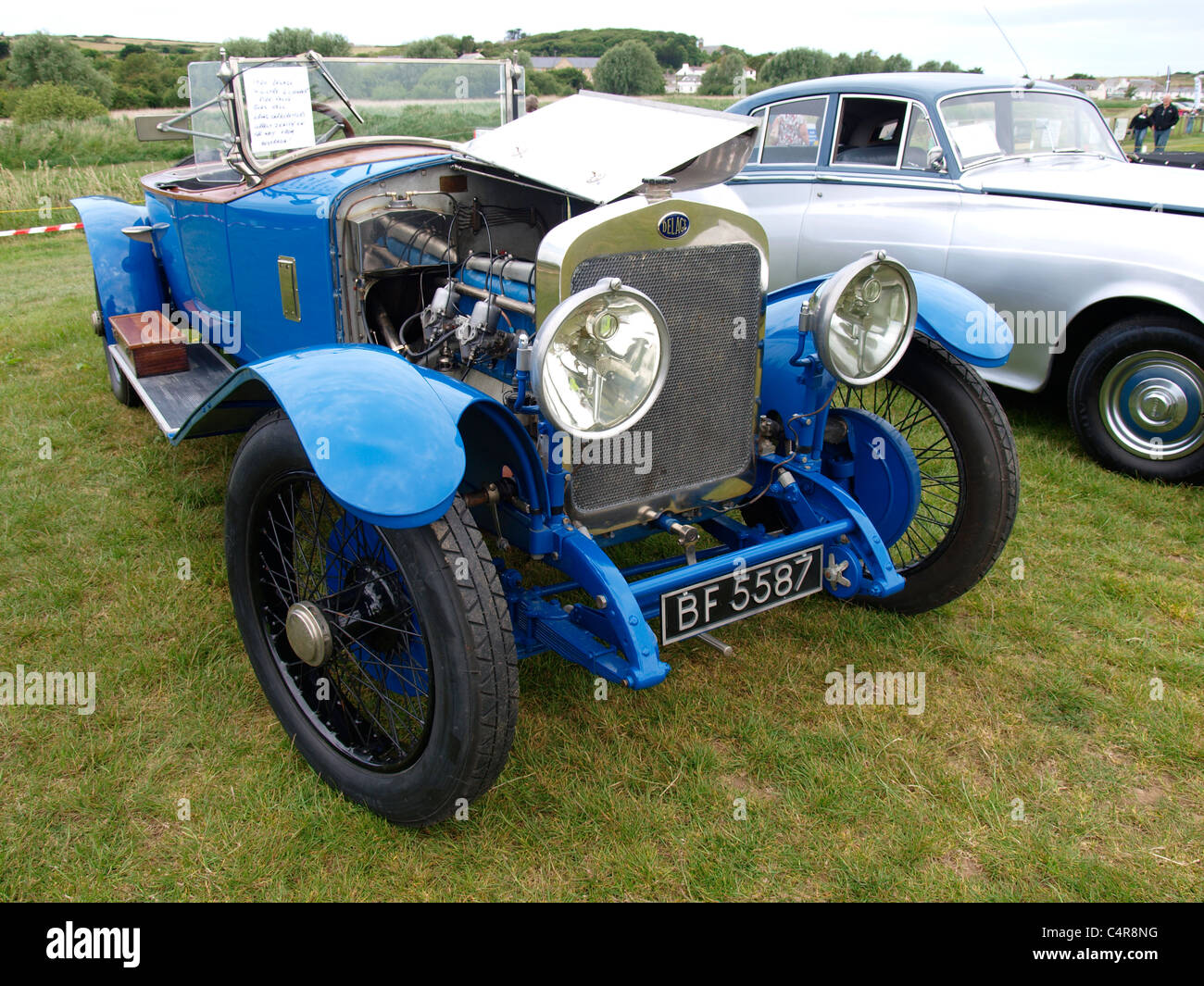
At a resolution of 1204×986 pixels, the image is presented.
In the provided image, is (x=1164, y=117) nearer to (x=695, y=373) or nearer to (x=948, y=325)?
(x=948, y=325)

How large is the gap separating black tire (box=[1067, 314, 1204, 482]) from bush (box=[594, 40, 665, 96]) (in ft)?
24.1

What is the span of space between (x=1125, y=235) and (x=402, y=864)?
4166 mm

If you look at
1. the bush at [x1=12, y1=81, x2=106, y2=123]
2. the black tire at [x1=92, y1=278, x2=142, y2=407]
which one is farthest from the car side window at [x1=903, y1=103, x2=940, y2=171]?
the bush at [x1=12, y1=81, x2=106, y2=123]

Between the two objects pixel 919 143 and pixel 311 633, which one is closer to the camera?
pixel 311 633

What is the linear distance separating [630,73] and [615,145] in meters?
10.8

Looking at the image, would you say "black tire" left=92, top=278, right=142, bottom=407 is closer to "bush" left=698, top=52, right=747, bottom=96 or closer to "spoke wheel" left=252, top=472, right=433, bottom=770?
"spoke wheel" left=252, top=472, right=433, bottom=770

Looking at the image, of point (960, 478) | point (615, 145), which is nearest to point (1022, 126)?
point (960, 478)

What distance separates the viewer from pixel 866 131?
524 cm

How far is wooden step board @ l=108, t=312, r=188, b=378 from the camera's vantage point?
3.94m

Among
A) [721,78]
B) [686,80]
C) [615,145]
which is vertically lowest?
[615,145]

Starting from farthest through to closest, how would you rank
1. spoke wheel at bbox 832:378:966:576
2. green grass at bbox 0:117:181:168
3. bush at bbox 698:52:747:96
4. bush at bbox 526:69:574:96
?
bush at bbox 698:52:747:96 → green grass at bbox 0:117:181:168 → bush at bbox 526:69:574:96 → spoke wheel at bbox 832:378:966:576

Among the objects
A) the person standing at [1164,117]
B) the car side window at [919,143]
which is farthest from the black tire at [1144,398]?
the person standing at [1164,117]

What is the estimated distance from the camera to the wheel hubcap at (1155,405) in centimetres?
395
